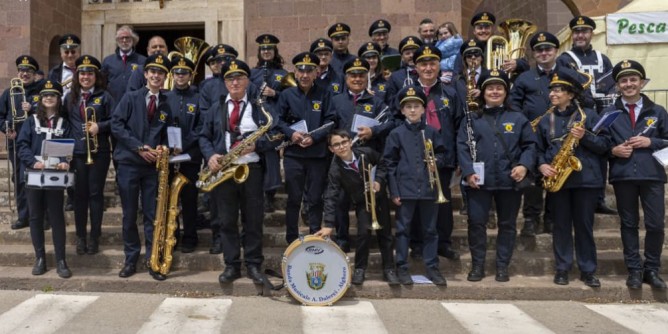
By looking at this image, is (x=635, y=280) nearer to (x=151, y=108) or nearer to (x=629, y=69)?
(x=629, y=69)

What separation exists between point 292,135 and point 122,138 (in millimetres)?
1779

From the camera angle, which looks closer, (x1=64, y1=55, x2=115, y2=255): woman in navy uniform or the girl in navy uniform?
the girl in navy uniform

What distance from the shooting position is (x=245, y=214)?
6438 millimetres

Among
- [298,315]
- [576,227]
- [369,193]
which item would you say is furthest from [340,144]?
[576,227]

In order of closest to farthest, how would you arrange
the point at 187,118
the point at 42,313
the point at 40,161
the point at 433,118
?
the point at 42,313, the point at 40,161, the point at 433,118, the point at 187,118

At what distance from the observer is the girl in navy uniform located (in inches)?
248

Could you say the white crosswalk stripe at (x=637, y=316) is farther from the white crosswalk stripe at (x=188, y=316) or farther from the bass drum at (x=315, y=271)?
the white crosswalk stripe at (x=188, y=316)

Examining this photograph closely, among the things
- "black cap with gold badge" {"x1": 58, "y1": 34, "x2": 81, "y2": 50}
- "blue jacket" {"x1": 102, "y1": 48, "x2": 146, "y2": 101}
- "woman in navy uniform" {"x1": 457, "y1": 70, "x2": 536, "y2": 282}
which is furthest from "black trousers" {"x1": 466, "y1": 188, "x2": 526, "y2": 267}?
"black cap with gold badge" {"x1": 58, "y1": 34, "x2": 81, "y2": 50}

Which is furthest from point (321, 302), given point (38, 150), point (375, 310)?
point (38, 150)

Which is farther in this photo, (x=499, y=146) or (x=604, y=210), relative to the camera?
(x=604, y=210)

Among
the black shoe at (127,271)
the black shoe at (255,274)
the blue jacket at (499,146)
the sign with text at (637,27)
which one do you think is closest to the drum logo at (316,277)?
the black shoe at (255,274)

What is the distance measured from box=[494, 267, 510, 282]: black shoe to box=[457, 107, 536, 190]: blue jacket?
878mm

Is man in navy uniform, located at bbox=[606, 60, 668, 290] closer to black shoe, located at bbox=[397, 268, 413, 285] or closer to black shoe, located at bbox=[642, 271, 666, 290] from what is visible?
black shoe, located at bbox=[642, 271, 666, 290]

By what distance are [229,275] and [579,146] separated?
12.5 feet
